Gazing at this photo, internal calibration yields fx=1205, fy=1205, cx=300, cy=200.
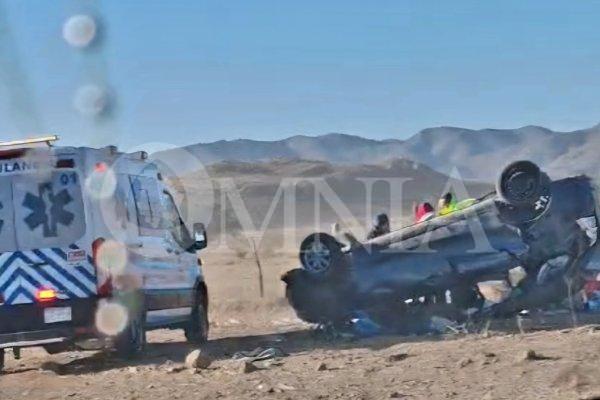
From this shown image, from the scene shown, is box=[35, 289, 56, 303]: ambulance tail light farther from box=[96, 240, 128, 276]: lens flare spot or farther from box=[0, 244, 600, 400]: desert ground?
box=[0, 244, 600, 400]: desert ground

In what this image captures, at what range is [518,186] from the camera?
1372cm

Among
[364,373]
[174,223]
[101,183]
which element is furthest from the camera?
[174,223]

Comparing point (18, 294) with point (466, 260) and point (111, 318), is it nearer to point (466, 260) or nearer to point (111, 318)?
point (111, 318)

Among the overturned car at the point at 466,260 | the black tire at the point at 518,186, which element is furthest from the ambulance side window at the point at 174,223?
the black tire at the point at 518,186

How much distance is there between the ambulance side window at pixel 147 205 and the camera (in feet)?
42.8

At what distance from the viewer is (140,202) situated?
1317cm

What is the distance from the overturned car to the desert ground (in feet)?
2.42

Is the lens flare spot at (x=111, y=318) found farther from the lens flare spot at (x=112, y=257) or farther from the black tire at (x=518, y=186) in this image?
the black tire at (x=518, y=186)

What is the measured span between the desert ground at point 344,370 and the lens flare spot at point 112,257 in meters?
0.98

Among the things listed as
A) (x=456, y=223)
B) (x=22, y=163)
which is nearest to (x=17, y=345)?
(x=22, y=163)

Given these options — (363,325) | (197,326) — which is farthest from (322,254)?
(197,326)

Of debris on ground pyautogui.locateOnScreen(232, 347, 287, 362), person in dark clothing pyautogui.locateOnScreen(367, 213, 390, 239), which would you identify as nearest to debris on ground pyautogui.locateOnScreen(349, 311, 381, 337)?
debris on ground pyautogui.locateOnScreen(232, 347, 287, 362)

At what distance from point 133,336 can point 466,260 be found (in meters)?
3.97

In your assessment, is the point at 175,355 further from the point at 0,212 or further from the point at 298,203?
the point at 298,203
